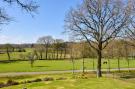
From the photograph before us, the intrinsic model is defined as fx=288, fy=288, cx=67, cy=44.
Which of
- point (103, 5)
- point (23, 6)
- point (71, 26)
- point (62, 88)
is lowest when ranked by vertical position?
point (62, 88)

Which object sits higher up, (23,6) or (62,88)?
(23,6)

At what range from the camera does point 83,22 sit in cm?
4228

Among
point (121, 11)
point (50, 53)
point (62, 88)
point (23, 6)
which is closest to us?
point (23, 6)

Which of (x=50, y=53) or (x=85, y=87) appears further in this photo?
(x=50, y=53)

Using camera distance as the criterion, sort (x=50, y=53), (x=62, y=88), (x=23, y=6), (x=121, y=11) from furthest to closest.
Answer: (x=50, y=53)
(x=121, y=11)
(x=62, y=88)
(x=23, y=6)

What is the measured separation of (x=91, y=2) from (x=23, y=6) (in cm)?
2957

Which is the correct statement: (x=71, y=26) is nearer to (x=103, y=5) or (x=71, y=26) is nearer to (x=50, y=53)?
(x=103, y=5)

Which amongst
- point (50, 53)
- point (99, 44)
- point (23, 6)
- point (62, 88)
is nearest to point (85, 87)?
point (62, 88)

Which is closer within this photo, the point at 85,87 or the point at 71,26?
the point at 85,87

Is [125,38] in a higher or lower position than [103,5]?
lower

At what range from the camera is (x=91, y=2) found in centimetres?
4141

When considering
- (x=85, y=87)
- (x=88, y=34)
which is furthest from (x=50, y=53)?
(x=85, y=87)

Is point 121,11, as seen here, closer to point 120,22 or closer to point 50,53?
point 120,22

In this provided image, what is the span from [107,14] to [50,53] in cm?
11008
